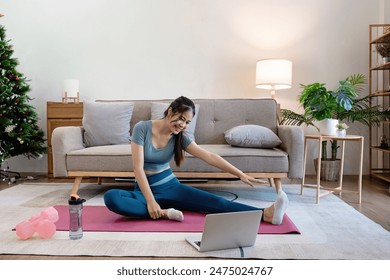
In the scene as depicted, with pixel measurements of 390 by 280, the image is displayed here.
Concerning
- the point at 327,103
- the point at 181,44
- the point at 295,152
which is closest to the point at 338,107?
the point at 327,103

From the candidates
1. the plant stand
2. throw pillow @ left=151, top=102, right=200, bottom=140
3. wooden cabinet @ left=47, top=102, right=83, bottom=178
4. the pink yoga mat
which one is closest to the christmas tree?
wooden cabinet @ left=47, top=102, right=83, bottom=178

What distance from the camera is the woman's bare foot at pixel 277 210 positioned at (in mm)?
2154

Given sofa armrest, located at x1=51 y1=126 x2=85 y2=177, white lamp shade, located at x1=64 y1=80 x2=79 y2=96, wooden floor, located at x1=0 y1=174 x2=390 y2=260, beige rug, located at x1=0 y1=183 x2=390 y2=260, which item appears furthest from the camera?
white lamp shade, located at x1=64 y1=80 x2=79 y2=96

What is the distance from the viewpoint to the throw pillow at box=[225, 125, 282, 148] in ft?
10.1

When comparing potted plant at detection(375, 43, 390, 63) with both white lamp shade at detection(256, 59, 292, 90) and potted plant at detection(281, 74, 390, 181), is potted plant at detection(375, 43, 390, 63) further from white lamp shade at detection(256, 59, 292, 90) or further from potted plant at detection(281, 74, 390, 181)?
white lamp shade at detection(256, 59, 292, 90)

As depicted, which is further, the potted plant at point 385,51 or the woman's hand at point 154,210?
the potted plant at point 385,51

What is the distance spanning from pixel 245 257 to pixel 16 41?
4.09m

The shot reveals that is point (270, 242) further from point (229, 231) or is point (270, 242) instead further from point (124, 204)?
point (124, 204)

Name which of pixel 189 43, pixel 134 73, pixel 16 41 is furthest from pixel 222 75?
pixel 16 41

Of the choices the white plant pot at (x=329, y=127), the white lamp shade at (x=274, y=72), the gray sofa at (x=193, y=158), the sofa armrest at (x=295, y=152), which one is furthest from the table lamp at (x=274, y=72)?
the sofa armrest at (x=295, y=152)

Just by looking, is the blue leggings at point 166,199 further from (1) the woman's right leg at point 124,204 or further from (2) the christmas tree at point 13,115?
(2) the christmas tree at point 13,115

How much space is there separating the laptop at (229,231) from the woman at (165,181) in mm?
341

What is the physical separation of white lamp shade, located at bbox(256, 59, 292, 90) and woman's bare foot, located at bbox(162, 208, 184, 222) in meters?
2.20
